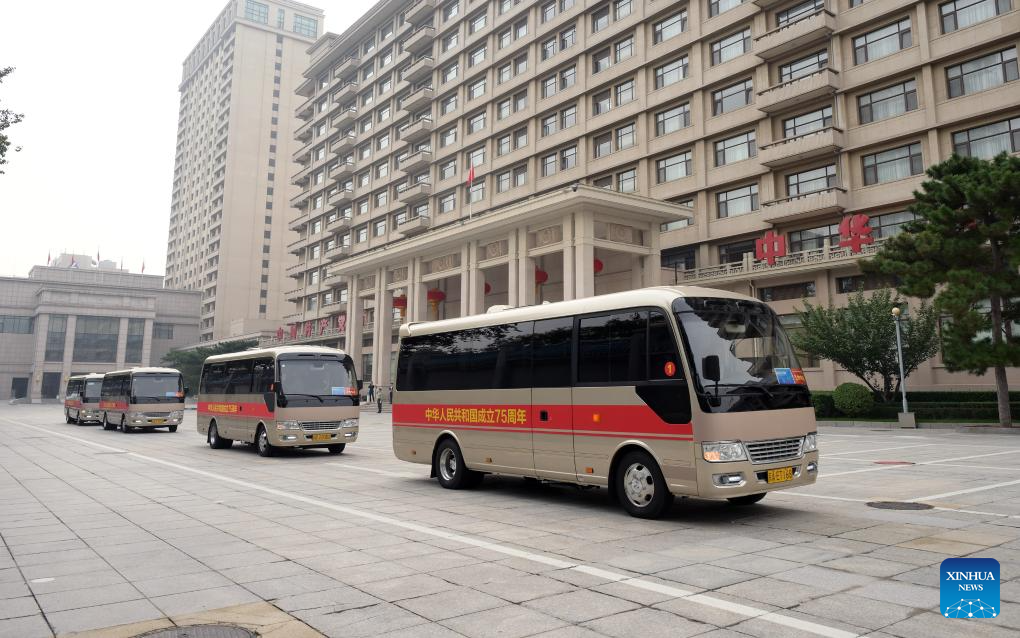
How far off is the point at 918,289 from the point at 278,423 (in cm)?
2255

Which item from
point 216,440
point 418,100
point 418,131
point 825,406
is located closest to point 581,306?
point 216,440

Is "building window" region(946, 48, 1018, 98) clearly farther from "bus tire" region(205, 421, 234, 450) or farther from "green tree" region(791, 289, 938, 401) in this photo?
"bus tire" region(205, 421, 234, 450)

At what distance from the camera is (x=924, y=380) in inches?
1272

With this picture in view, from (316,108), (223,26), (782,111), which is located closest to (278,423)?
(782,111)

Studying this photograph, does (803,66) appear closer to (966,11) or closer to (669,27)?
(966,11)

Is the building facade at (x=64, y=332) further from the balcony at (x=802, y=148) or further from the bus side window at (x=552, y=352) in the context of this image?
the bus side window at (x=552, y=352)

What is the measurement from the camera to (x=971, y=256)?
23891 millimetres

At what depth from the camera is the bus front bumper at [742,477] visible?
25.6ft

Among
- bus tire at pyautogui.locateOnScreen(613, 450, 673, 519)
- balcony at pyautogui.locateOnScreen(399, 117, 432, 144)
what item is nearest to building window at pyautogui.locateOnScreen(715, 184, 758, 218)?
balcony at pyautogui.locateOnScreen(399, 117, 432, 144)

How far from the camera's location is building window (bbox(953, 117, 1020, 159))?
98.2ft

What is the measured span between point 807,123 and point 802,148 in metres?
2.53

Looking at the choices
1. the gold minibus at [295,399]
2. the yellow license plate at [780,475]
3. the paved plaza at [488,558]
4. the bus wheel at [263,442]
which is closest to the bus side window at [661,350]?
the yellow license plate at [780,475]

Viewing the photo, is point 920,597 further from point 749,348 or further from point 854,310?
point 854,310

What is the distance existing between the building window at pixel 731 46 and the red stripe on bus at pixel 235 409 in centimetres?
3417
